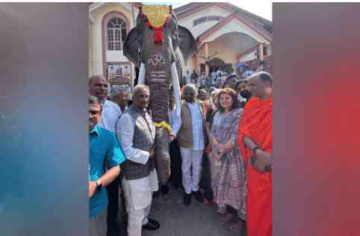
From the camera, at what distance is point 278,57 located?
116 centimetres

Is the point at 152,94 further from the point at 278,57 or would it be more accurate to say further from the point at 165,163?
the point at 278,57

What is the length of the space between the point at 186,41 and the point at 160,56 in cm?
21

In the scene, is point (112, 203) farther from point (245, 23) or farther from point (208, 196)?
point (245, 23)

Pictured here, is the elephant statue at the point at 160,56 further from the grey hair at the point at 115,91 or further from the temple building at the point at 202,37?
the grey hair at the point at 115,91

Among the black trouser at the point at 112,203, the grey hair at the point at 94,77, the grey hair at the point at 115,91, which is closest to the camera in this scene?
the grey hair at the point at 94,77

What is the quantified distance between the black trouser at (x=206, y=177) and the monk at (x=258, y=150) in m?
0.25

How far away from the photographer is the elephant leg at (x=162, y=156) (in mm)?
1505

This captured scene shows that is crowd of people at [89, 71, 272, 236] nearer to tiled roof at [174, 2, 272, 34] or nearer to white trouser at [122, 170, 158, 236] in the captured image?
white trouser at [122, 170, 158, 236]

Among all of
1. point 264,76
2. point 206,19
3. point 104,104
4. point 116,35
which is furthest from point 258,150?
point 116,35

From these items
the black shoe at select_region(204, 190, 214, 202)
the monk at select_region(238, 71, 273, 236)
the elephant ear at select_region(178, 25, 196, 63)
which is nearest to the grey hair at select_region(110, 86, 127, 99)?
the elephant ear at select_region(178, 25, 196, 63)

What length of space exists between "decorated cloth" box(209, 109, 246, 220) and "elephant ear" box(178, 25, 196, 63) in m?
0.40

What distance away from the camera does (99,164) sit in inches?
49.8

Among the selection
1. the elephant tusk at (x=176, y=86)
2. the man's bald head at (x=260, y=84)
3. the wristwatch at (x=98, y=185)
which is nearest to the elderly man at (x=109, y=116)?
the wristwatch at (x=98, y=185)

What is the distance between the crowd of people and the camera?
1257mm
